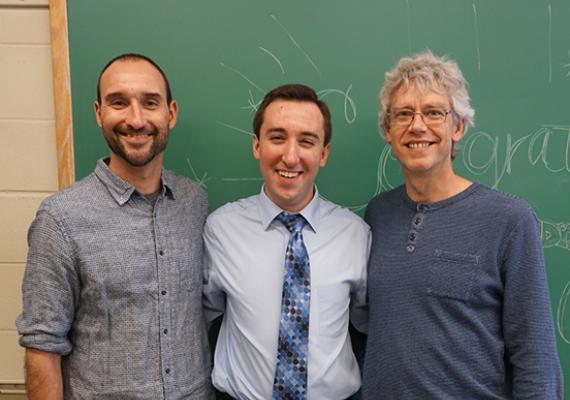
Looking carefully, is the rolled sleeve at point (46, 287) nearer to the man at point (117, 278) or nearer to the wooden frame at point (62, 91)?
the man at point (117, 278)

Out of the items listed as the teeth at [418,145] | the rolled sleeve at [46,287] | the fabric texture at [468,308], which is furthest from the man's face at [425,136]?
the rolled sleeve at [46,287]

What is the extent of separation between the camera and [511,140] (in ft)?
5.36

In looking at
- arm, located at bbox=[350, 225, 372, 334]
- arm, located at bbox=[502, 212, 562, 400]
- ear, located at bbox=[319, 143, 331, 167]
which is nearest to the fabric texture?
arm, located at bbox=[502, 212, 562, 400]

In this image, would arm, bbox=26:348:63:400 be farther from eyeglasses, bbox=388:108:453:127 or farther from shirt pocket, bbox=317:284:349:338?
eyeglasses, bbox=388:108:453:127

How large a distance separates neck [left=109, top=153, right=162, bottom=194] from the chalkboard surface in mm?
276

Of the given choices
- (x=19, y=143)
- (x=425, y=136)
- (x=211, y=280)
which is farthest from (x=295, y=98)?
(x=19, y=143)

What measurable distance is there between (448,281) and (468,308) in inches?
3.5

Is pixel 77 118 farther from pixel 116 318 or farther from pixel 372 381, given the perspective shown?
pixel 372 381

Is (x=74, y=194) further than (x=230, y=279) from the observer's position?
No

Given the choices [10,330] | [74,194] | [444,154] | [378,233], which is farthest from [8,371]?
[444,154]

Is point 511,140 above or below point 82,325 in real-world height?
above

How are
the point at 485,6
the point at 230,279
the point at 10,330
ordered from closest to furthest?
the point at 230,279 → the point at 485,6 → the point at 10,330

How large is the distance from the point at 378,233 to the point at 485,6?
2.84 feet

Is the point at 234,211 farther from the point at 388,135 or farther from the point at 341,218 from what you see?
the point at 388,135
